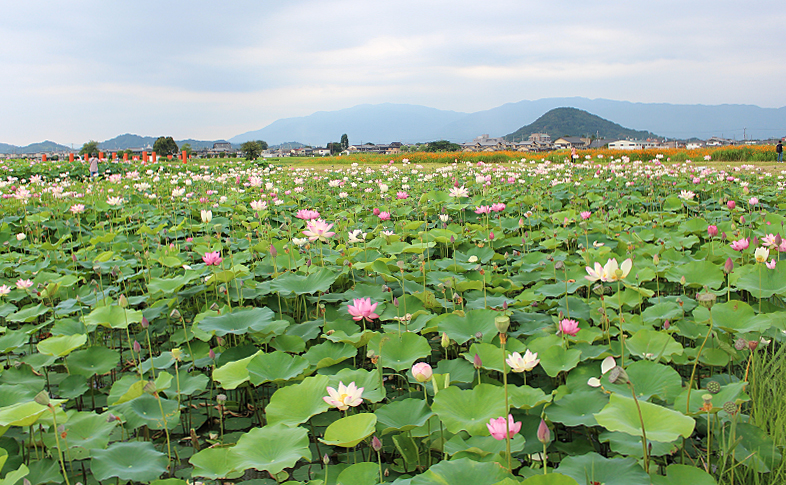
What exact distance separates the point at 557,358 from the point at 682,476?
1.76 feet

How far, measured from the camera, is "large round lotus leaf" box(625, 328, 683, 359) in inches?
60.9

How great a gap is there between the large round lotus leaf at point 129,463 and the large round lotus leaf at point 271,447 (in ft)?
0.69

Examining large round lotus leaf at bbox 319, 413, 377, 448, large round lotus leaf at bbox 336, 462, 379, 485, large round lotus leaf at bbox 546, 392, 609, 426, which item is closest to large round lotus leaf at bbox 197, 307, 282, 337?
large round lotus leaf at bbox 319, 413, 377, 448

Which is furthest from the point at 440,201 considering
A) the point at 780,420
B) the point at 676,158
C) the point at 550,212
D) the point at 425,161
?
the point at 425,161

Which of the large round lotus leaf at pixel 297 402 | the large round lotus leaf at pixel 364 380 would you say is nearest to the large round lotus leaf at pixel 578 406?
the large round lotus leaf at pixel 364 380

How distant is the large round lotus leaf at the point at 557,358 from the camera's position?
4.93 ft

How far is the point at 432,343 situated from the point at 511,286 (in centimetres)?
62

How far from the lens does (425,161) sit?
19328 mm

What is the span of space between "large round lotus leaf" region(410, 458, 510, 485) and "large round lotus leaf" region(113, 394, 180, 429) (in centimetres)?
82

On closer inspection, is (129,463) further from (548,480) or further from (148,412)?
(548,480)

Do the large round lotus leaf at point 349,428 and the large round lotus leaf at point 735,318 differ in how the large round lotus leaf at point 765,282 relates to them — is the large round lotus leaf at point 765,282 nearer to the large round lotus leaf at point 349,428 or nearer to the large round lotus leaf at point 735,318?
the large round lotus leaf at point 735,318

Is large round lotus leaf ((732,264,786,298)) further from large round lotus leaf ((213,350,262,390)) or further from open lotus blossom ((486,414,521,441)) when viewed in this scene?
large round lotus leaf ((213,350,262,390))

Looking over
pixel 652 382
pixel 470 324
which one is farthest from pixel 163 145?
pixel 652 382

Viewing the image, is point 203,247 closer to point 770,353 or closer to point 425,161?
point 770,353
